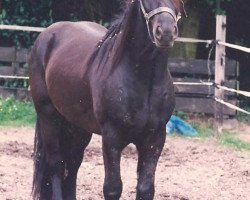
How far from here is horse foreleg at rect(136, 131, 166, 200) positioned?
4.05 metres

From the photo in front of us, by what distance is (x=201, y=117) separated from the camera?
1075 centimetres

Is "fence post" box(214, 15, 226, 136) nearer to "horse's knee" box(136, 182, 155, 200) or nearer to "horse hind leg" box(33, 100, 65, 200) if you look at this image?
"horse hind leg" box(33, 100, 65, 200)

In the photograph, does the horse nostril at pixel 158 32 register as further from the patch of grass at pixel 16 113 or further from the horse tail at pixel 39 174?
the patch of grass at pixel 16 113

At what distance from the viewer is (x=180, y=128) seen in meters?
9.55

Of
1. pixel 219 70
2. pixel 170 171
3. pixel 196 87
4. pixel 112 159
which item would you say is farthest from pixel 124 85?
pixel 196 87

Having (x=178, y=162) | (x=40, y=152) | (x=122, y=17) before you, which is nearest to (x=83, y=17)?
(x=178, y=162)

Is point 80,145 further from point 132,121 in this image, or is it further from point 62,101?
point 132,121

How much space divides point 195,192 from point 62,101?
6.11 ft

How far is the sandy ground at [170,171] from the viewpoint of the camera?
19.1 ft

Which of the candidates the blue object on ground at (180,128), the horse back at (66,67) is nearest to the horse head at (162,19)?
the horse back at (66,67)

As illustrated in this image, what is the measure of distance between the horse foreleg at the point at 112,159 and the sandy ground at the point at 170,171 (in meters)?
1.47

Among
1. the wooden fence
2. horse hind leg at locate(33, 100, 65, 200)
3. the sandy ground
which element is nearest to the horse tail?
horse hind leg at locate(33, 100, 65, 200)

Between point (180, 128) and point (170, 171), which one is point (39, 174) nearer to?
point (170, 171)

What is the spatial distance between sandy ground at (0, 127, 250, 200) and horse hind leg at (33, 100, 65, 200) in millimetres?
374
